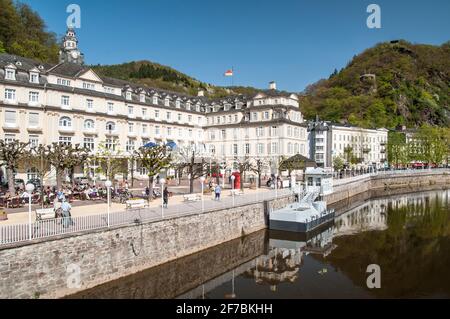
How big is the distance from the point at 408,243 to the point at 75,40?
201 ft

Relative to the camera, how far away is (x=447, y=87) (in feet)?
472

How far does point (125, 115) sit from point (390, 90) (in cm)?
10349

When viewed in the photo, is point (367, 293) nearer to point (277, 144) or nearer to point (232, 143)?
point (277, 144)

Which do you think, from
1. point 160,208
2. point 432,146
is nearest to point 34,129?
point 160,208

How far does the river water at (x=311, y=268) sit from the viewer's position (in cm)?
1680

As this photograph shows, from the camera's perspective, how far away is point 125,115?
50125 millimetres

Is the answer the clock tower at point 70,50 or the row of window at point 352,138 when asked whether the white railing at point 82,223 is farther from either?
the row of window at point 352,138

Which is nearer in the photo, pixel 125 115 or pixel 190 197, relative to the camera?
pixel 190 197

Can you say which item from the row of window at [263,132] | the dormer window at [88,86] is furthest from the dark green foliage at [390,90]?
the dormer window at [88,86]

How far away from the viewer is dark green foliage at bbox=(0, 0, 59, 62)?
198 feet

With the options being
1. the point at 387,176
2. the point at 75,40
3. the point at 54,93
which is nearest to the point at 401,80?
the point at 387,176

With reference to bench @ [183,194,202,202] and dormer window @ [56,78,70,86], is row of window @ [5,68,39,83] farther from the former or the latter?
bench @ [183,194,202,202]

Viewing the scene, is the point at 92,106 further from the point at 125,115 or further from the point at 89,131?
the point at 125,115

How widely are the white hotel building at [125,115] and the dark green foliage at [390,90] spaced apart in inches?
1910
